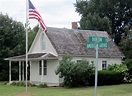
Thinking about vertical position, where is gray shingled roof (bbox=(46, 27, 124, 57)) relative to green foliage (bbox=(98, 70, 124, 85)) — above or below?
above

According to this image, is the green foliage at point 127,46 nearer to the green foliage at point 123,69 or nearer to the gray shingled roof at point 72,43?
the gray shingled roof at point 72,43

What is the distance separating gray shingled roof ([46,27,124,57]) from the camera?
32094 millimetres

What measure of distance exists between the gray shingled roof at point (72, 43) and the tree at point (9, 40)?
956 cm

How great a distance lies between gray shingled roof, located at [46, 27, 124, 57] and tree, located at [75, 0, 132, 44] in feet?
42.7

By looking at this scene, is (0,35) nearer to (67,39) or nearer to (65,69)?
(67,39)

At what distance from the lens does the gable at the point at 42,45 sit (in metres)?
32.4

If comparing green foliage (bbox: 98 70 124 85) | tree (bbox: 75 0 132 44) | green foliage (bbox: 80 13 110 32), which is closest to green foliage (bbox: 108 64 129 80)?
green foliage (bbox: 98 70 124 85)

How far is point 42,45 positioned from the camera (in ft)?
112

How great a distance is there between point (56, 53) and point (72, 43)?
300cm

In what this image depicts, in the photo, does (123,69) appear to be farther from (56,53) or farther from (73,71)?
(56,53)

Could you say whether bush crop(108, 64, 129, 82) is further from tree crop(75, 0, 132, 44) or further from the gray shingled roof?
tree crop(75, 0, 132, 44)

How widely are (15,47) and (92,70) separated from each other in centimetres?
1601

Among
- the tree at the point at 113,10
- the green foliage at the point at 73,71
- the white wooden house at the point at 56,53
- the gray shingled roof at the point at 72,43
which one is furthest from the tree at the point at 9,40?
the green foliage at the point at 73,71

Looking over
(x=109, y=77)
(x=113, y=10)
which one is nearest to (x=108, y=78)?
(x=109, y=77)
